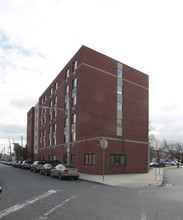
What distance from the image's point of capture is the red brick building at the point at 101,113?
1113 inches

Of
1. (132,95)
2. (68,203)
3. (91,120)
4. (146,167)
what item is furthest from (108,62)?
(68,203)

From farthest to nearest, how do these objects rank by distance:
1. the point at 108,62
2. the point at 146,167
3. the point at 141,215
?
the point at 108,62 → the point at 146,167 → the point at 141,215

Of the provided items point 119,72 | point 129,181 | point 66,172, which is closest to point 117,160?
point 129,181

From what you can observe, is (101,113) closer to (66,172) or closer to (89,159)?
(89,159)

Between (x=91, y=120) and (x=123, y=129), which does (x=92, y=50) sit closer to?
(x=91, y=120)

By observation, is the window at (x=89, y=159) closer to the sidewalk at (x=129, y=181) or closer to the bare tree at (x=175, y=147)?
the sidewalk at (x=129, y=181)

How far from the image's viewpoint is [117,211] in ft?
25.0

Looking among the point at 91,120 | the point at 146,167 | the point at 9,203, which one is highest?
the point at 91,120

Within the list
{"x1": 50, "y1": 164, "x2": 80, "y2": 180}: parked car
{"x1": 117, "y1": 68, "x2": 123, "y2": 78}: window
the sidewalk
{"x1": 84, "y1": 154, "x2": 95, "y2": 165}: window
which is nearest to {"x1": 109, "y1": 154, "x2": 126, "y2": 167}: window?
{"x1": 84, "y1": 154, "x2": 95, "y2": 165}: window

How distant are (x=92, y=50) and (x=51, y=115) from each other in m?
18.8

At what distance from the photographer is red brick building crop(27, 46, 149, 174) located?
28281mm

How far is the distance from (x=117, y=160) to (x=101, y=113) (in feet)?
31.5

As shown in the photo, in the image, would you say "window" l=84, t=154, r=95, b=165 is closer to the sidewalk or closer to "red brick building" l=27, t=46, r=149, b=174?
"red brick building" l=27, t=46, r=149, b=174

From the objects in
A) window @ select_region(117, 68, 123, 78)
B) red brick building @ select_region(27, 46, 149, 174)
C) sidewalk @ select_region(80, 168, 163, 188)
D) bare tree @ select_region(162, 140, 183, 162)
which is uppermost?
window @ select_region(117, 68, 123, 78)
